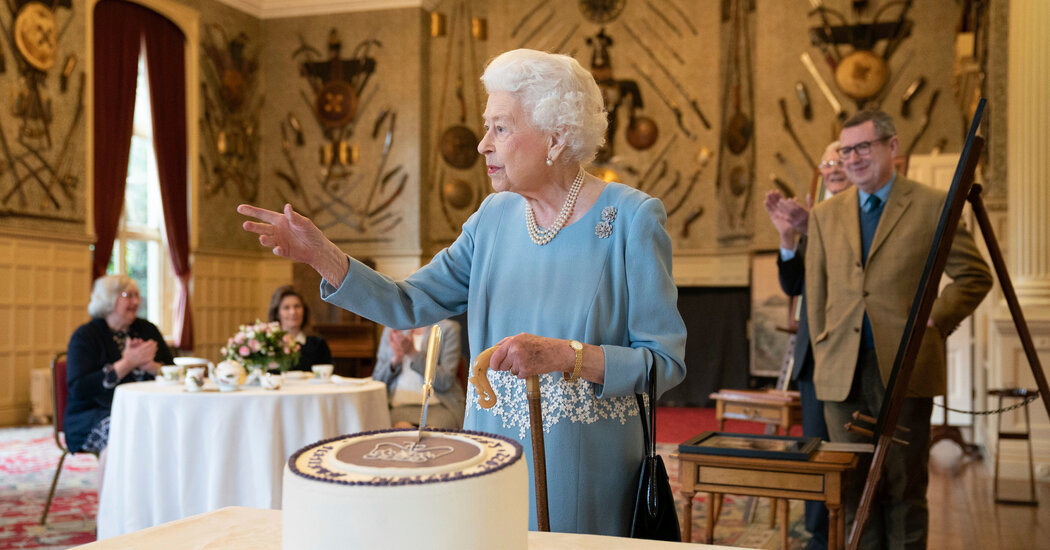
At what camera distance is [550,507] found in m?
1.63

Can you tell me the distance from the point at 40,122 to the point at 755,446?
8.81 metres

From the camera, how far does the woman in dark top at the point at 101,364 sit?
455cm

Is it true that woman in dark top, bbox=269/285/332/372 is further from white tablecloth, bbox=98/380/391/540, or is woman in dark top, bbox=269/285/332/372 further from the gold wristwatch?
the gold wristwatch

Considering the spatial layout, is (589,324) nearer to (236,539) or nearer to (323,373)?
(236,539)

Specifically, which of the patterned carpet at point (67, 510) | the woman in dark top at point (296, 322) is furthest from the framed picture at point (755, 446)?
the woman in dark top at point (296, 322)

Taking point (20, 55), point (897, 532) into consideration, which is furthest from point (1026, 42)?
point (20, 55)

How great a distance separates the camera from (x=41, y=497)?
5.13 m

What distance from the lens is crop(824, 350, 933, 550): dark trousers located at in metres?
2.95

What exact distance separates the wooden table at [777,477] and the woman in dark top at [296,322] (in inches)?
133

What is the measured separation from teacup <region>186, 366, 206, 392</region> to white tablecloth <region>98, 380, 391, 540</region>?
69mm

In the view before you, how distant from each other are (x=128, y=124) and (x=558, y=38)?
587 centimetres

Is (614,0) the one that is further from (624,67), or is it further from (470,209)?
(470,209)

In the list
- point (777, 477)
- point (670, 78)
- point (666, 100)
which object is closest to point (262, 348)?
point (777, 477)

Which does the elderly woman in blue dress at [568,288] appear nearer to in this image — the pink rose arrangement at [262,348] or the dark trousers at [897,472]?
the dark trousers at [897,472]
